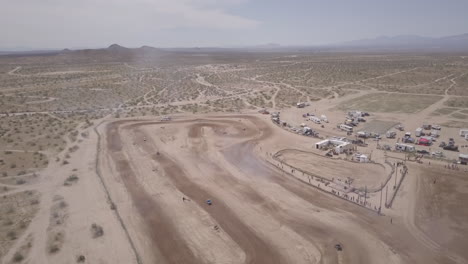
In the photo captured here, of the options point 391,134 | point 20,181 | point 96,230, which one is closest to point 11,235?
point 96,230

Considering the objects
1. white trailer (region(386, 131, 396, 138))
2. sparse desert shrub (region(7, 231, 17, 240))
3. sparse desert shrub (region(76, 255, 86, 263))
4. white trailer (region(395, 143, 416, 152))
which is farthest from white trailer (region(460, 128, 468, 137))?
sparse desert shrub (region(7, 231, 17, 240))

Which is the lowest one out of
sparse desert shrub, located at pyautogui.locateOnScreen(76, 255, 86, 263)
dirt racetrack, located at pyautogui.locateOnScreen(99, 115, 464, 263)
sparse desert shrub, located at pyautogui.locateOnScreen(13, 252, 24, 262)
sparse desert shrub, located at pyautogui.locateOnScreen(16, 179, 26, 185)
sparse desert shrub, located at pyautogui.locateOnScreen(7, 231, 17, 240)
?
dirt racetrack, located at pyautogui.locateOnScreen(99, 115, 464, 263)

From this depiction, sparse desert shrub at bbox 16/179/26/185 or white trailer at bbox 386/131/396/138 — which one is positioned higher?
sparse desert shrub at bbox 16/179/26/185

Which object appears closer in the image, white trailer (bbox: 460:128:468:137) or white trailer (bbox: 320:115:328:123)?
white trailer (bbox: 460:128:468:137)

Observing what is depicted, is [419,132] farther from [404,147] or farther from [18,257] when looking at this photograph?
[18,257]

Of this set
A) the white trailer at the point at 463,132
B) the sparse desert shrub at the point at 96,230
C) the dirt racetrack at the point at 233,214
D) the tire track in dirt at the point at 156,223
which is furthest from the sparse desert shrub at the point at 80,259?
the white trailer at the point at 463,132

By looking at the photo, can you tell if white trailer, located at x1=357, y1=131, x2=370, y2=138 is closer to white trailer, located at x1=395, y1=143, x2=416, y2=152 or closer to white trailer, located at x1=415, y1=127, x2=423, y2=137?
white trailer, located at x1=395, y1=143, x2=416, y2=152

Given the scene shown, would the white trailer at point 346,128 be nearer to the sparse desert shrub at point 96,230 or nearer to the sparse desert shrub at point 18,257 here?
the sparse desert shrub at point 96,230

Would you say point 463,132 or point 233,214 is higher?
point 463,132
